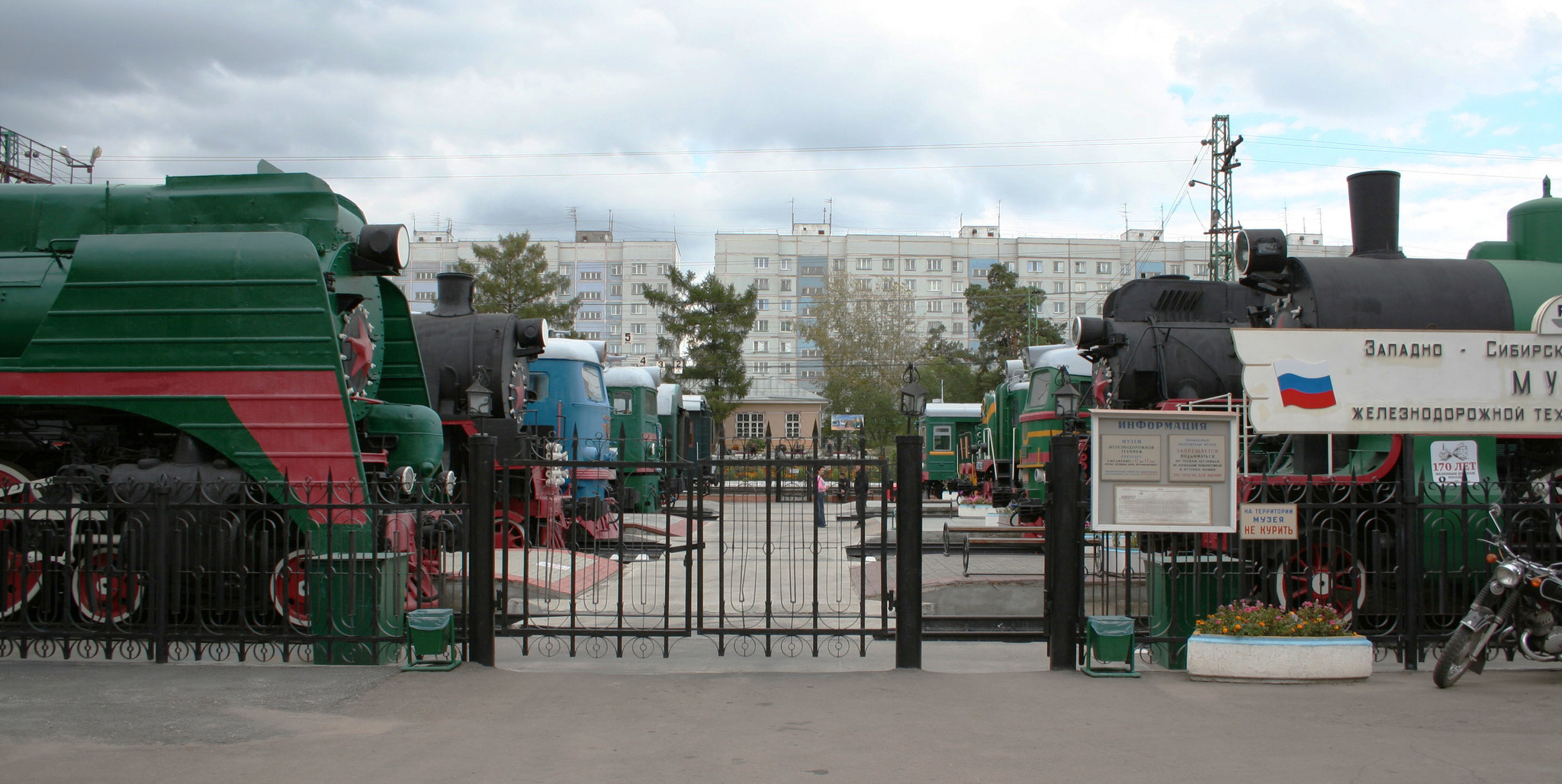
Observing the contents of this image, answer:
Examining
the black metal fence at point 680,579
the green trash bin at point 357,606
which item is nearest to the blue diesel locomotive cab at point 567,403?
the black metal fence at point 680,579

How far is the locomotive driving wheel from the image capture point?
832 cm

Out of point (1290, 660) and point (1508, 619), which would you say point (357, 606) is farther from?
point (1508, 619)

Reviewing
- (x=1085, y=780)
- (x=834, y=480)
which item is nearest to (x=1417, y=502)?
(x=1085, y=780)

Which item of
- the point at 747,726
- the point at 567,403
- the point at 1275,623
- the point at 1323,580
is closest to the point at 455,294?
the point at 567,403

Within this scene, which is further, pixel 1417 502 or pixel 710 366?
pixel 710 366

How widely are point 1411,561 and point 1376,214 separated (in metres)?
4.02

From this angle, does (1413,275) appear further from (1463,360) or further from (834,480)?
(834,480)

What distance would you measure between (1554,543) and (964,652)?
15.3 feet

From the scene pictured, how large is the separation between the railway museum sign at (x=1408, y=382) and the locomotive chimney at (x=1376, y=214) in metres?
2.06

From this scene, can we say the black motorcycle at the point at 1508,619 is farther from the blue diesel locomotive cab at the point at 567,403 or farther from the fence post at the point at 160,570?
the blue diesel locomotive cab at the point at 567,403

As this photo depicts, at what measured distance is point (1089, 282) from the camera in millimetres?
77688

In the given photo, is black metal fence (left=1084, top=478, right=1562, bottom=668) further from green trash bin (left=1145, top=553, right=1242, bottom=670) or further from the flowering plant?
the flowering plant

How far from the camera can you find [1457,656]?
23.7 feet

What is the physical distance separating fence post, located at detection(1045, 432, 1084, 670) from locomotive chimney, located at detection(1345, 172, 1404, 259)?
15.6 feet
